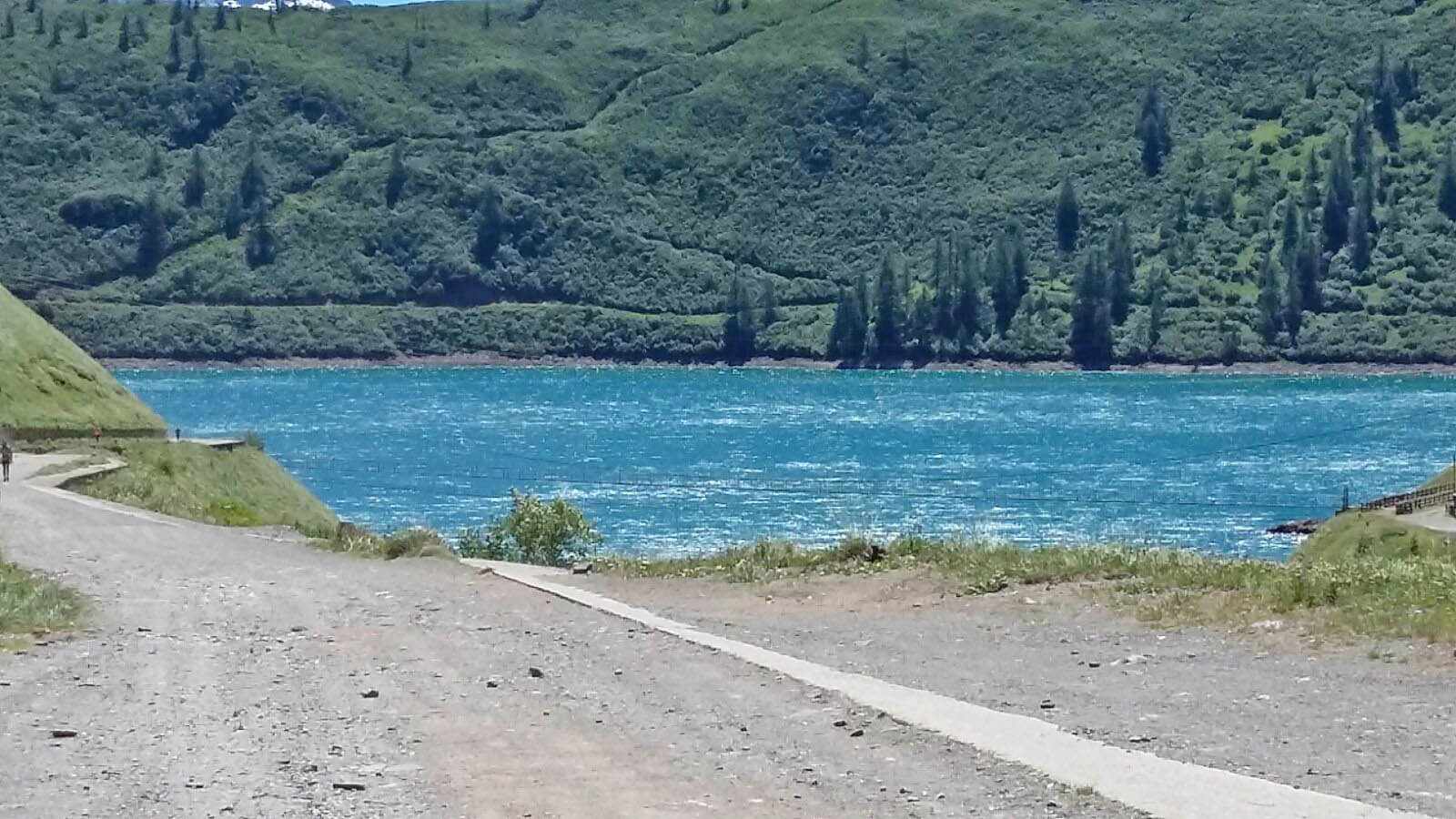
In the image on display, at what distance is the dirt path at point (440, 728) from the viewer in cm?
1167

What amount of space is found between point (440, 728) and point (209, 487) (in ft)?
136

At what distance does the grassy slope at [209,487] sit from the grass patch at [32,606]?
17.8 meters

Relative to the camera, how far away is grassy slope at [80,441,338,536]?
46562 mm

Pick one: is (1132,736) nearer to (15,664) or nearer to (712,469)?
(15,664)

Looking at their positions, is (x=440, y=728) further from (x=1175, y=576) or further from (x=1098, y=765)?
(x=1175, y=576)

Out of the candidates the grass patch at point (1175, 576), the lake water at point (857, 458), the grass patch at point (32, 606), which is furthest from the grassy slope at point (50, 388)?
the grass patch at point (1175, 576)

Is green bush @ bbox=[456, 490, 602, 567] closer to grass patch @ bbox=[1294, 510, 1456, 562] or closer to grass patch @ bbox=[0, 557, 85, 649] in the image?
grass patch @ bbox=[1294, 510, 1456, 562]

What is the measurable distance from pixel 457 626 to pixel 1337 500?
79.5 metres

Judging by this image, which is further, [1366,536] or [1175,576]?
[1366,536]

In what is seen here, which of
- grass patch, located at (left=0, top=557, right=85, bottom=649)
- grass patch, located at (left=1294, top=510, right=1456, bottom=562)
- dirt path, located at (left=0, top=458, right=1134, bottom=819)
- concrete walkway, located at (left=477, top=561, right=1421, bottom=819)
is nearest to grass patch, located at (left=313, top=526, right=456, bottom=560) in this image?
grass patch, located at (left=0, top=557, right=85, bottom=649)

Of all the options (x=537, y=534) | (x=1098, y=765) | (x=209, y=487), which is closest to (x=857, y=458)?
(x=209, y=487)

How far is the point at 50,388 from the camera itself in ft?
210

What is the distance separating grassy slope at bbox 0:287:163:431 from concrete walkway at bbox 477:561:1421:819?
48.9m

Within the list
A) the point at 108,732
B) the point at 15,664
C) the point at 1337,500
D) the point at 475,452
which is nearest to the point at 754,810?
the point at 108,732
